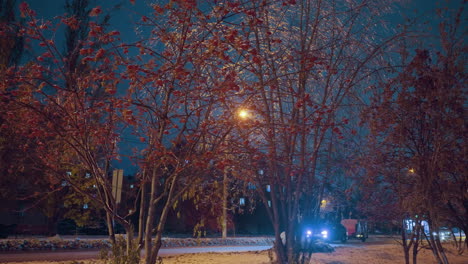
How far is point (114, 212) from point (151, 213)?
0.58 m

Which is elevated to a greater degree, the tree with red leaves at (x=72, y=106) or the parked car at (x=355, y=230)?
the tree with red leaves at (x=72, y=106)

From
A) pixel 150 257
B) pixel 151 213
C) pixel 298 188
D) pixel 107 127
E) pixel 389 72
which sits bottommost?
pixel 150 257

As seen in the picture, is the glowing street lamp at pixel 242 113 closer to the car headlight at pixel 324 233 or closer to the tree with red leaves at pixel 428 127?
the tree with red leaves at pixel 428 127

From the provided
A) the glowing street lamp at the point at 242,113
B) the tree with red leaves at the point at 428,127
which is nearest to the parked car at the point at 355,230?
the tree with red leaves at the point at 428,127

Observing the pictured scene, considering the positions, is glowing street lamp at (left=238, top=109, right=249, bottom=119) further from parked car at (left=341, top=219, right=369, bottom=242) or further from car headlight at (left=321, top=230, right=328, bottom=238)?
parked car at (left=341, top=219, right=369, bottom=242)

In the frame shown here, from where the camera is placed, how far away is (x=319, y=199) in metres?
9.57

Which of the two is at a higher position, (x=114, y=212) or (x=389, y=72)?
(x=389, y=72)

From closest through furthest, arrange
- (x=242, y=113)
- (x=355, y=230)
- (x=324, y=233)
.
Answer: (x=242, y=113) → (x=324, y=233) → (x=355, y=230)

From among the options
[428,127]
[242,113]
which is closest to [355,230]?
[428,127]

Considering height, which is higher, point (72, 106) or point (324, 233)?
point (72, 106)

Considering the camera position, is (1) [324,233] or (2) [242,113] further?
(1) [324,233]

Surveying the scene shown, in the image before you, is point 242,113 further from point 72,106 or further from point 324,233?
point 324,233

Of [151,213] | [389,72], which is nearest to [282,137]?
[389,72]

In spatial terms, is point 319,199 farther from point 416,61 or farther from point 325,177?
point 416,61
